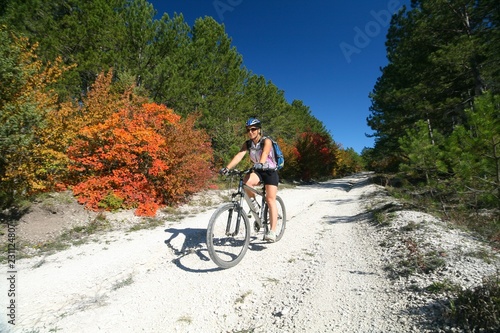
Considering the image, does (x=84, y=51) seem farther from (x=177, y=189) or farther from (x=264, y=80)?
(x=264, y=80)

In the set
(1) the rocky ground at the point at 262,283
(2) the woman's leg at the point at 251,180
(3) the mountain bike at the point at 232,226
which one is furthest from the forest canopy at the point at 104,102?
(2) the woman's leg at the point at 251,180

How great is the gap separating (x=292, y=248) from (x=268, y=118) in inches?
1123

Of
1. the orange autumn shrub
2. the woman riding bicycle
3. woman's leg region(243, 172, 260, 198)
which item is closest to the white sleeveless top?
the woman riding bicycle

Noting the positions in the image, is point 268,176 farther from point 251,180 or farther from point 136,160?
point 136,160

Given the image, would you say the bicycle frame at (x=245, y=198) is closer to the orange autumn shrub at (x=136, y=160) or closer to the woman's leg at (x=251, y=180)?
the woman's leg at (x=251, y=180)

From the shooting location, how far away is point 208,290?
277 centimetres

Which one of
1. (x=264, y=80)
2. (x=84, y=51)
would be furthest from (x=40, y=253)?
(x=264, y=80)

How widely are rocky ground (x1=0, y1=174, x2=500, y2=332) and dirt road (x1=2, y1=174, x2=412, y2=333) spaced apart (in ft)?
0.04

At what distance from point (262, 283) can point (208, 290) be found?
705 millimetres

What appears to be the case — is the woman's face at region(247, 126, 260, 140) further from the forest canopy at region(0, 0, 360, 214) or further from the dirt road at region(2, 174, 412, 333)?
the forest canopy at region(0, 0, 360, 214)

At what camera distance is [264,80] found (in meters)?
31.7

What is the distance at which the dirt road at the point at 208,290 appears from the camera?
7.11 feet

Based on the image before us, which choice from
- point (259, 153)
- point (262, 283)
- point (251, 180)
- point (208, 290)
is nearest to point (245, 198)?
point (251, 180)

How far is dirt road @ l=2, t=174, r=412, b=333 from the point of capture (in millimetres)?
2168
